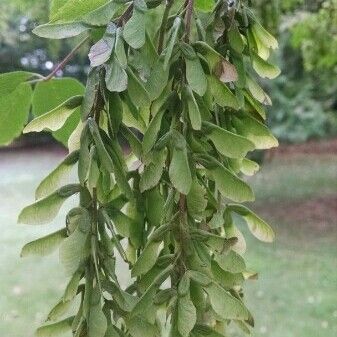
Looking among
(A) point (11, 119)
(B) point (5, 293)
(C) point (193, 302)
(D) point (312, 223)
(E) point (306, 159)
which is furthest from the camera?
(E) point (306, 159)

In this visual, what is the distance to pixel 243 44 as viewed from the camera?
40 cm

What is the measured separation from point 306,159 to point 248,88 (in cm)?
834

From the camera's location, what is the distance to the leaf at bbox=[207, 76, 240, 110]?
351 millimetres

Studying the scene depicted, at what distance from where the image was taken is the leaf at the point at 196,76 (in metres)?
0.32

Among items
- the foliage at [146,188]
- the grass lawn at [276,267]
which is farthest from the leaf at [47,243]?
the grass lawn at [276,267]

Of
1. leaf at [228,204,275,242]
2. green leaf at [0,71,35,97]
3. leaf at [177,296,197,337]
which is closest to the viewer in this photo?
leaf at [177,296,197,337]

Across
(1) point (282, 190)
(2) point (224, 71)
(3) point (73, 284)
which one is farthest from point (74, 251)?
(1) point (282, 190)

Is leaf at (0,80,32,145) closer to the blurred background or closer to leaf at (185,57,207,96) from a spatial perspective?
leaf at (185,57,207,96)

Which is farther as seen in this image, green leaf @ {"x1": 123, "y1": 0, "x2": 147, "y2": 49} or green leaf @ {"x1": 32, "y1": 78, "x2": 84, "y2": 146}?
green leaf @ {"x1": 32, "y1": 78, "x2": 84, "y2": 146}

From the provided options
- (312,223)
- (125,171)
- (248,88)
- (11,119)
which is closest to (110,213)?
(125,171)

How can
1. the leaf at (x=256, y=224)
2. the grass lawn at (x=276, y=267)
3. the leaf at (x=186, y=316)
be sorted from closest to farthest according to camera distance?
the leaf at (x=186, y=316) → the leaf at (x=256, y=224) → the grass lawn at (x=276, y=267)

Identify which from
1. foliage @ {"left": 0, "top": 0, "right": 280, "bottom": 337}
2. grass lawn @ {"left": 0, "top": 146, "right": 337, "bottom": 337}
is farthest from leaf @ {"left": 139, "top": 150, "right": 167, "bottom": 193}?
grass lawn @ {"left": 0, "top": 146, "right": 337, "bottom": 337}

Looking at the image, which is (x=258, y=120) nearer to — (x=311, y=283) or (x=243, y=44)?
(x=243, y=44)

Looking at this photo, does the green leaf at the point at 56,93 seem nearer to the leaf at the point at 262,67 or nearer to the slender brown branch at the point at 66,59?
the slender brown branch at the point at 66,59
